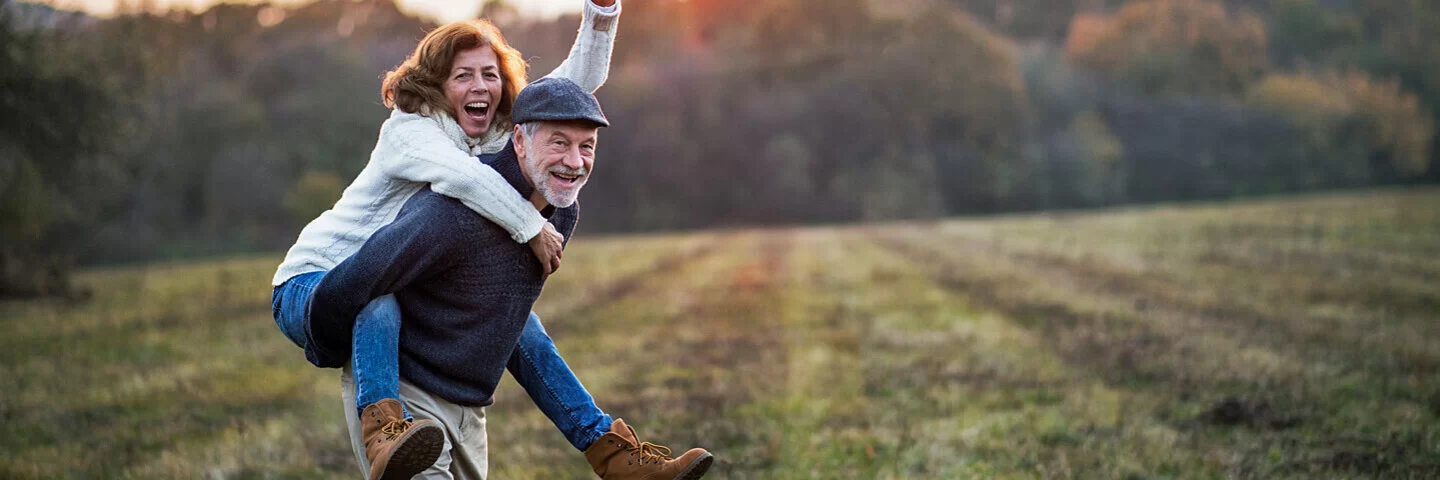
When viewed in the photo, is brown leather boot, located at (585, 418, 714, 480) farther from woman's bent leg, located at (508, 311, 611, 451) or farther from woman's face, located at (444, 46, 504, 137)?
woman's face, located at (444, 46, 504, 137)

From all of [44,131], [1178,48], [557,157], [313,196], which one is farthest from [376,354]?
[1178,48]

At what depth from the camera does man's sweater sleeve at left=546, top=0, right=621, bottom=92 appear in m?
4.27

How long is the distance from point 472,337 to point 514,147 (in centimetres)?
67

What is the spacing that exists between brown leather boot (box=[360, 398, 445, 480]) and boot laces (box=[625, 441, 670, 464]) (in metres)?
0.82

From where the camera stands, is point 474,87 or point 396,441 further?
point 474,87

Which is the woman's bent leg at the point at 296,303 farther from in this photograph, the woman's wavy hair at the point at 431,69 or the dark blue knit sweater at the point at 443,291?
the woman's wavy hair at the point at 431,69

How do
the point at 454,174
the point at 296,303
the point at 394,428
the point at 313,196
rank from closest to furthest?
the point at 394,428, the point at 454,174, the point at 296,303, the point at 313,196

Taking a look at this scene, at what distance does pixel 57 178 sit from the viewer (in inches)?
866

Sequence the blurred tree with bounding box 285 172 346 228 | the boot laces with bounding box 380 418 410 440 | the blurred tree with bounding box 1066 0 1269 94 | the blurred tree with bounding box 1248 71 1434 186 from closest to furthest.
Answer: the boot laces with bounding box 380 418 410 440
the blurred tree with bounding box 285 172 346 228
the blurred tree with bounding box 1248 71 1434 186
the blurred tree with bounding box 1066 0 1269 94

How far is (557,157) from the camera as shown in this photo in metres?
3.73

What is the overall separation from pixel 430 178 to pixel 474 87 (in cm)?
45

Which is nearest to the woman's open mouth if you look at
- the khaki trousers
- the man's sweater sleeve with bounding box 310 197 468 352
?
the man's sweater sleeve with bounding box 310 197 468 352

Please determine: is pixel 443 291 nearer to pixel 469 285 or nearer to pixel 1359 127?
pixel 469 285

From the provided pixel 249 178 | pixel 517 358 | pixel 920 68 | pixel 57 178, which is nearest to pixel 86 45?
pixel 57 178
